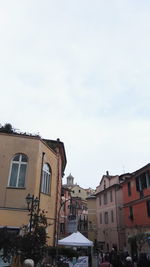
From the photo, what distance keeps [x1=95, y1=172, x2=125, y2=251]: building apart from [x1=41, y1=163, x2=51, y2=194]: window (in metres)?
19.1

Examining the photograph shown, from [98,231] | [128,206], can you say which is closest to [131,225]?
[128,206]

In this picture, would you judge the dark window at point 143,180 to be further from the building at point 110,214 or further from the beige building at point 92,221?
the beige building at point 92,221

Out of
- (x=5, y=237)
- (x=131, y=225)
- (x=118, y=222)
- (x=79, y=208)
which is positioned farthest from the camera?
(x=79, y=208)

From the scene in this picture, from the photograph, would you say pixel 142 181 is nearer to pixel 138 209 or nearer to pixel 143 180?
pixel 143 180

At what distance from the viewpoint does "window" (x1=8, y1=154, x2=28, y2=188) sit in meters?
15.1

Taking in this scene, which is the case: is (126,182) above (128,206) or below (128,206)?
above

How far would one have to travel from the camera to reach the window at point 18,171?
15.1m

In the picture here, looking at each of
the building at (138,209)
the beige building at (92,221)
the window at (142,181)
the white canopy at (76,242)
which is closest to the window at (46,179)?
the white canopy at (76,242)

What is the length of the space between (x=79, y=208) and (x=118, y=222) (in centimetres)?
2885

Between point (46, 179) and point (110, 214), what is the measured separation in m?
22.5

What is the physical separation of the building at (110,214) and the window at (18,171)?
857 inches

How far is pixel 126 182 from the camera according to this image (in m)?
29.6

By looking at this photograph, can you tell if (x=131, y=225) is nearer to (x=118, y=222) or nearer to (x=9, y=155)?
(x=118, y=222)

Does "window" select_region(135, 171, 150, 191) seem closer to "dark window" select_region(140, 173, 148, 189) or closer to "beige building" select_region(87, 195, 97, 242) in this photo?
"dark window" select_region(140, 173, 148, 189)
